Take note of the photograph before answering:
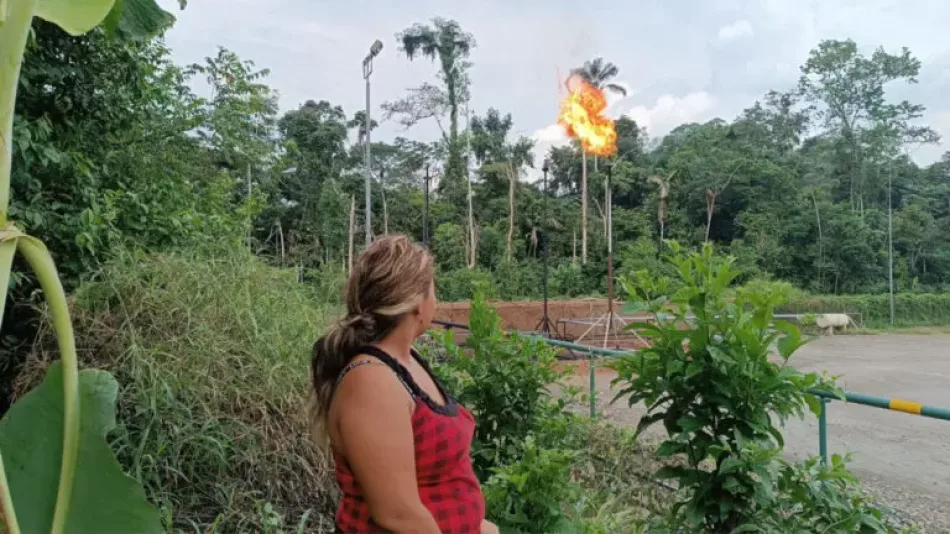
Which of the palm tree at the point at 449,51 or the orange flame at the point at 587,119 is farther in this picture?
the palm tree at the point at 449,51

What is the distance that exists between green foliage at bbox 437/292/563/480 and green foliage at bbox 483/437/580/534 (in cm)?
63

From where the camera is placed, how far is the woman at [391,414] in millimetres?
1233

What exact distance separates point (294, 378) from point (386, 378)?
1808mm

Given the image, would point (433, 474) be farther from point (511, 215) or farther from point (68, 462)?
point (511, 215)

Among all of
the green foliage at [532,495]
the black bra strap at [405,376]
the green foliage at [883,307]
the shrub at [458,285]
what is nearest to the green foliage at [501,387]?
the green foliage at [532,495]

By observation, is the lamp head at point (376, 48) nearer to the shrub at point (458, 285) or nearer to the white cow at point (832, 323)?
the shrub at point (458, 285)

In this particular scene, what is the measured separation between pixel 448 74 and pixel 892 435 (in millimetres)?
27238

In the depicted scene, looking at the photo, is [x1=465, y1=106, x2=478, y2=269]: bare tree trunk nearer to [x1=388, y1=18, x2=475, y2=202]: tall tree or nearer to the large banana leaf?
[x1=388, y1=18, x2=475, y2=202]: tall tree

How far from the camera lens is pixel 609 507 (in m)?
3.17

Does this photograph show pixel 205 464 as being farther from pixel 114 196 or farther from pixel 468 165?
pixel 468 165

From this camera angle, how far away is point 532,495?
2164 mm

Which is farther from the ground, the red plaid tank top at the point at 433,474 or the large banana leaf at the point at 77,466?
the large banana leaf at the point at 77,466

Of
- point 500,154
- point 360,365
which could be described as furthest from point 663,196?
point 360,365

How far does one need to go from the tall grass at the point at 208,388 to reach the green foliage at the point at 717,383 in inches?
55.5
